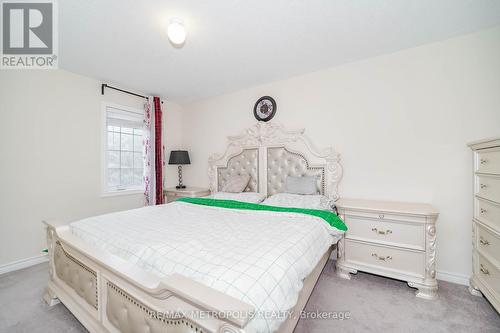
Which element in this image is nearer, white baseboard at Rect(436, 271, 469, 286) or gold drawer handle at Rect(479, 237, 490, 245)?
gold drawer handle at Rect(479, 237, 490, 245)

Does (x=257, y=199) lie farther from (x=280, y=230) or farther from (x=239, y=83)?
(x=239, y=83)

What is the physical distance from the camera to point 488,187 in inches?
68.8

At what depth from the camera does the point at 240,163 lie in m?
3.39

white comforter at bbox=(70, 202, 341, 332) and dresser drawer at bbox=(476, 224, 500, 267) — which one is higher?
white comforter at bbox=(70, 202, 341, 332)

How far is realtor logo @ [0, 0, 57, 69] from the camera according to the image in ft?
5.75

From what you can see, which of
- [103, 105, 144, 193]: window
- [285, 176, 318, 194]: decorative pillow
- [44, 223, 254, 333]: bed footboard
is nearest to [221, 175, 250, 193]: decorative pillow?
[285, 176, 318, 194]: decorative pillow

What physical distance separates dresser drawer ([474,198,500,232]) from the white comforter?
115 centimetres

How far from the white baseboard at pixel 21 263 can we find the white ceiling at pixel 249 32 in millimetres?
2467

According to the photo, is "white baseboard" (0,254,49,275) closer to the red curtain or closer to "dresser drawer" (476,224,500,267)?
the red curtain

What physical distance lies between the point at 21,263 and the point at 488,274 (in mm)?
4736

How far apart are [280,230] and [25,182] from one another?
3114mm

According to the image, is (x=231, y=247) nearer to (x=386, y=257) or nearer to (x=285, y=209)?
(x=285, y=209)

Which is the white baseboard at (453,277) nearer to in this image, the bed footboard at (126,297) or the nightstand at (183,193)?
the bed footboard at (126,297)

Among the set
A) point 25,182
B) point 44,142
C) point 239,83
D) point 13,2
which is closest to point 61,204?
point 25,182
